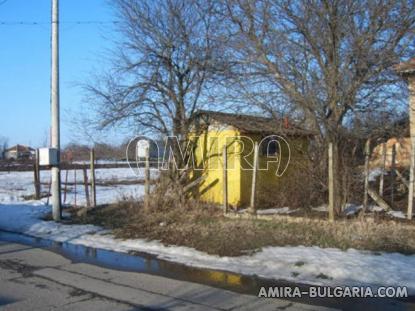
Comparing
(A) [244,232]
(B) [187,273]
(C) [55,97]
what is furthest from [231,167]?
(B) [187,273]

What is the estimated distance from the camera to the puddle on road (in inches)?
268

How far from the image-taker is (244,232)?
11156 mm

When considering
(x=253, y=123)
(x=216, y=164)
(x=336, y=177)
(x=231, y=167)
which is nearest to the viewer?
(x=336, y=177)

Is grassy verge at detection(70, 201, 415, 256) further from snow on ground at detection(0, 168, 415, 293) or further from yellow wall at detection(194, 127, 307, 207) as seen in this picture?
yellow wall at detection(194, 127, 307, 207)

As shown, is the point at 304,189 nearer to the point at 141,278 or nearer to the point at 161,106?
Answer: the point at 161,106

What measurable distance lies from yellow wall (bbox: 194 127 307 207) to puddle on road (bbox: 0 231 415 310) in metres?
6.01

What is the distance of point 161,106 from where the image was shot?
15.9 m

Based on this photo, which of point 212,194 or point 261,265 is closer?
point 261,265

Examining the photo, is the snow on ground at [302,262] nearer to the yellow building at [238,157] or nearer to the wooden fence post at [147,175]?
the wooden fence post at [147,175]

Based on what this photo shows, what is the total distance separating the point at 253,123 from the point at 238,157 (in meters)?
1.50

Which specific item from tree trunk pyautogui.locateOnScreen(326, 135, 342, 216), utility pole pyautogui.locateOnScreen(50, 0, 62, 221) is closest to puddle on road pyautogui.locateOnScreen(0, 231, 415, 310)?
utility pole pyautogui.locateOnScreen(50, 0, 62, 221)

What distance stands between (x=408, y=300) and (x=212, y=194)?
34.0 ft

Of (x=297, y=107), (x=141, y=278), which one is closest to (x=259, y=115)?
(x=297, y=107)

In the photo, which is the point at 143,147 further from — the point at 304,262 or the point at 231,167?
the point at 304,262
